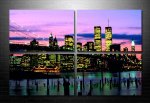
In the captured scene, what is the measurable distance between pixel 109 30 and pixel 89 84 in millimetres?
851

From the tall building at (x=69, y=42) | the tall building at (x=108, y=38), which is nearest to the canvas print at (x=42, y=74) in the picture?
the tall building at (x=69, y=42)

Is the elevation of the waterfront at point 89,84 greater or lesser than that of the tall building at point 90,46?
lesser

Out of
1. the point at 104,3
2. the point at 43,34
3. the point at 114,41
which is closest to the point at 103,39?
the point at 114,41

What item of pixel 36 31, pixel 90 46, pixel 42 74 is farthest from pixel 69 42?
pixel 42 74

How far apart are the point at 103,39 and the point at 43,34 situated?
892 millimetres

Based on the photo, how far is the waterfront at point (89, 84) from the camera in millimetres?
5785

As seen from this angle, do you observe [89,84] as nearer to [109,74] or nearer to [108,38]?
[109,74]

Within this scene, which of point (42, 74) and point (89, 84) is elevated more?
point (42, 74)

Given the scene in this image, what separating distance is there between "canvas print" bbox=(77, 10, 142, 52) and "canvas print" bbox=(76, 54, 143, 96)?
5.3 inches

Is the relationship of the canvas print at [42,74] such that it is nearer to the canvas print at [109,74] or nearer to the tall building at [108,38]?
the canvas print at [109,74]

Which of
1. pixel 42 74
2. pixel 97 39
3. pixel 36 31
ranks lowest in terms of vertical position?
pixel 42 74

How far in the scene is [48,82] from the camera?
5793 mm

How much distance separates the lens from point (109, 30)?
227 inches

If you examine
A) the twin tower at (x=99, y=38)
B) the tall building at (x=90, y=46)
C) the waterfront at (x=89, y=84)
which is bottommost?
the waterfront at (x=89, y=84)
